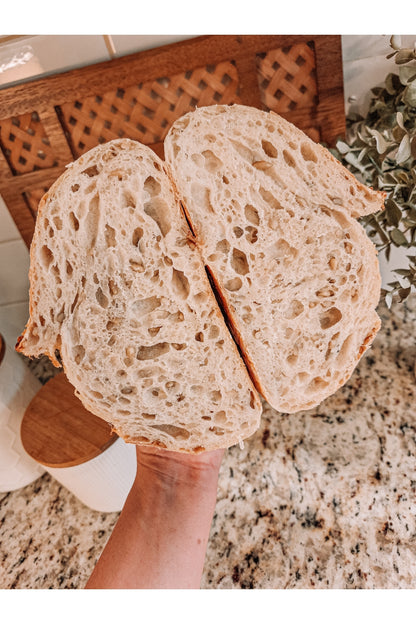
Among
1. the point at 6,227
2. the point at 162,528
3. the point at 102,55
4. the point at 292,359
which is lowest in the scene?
the point at 162,528

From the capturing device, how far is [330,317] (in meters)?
0.72

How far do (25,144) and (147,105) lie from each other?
0.36 meters

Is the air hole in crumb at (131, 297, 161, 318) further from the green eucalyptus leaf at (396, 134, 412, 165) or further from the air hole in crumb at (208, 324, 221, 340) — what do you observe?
the green eucalyptus leaf at (396, 134, 412, 165)

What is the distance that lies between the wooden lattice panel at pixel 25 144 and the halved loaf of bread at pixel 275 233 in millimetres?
644

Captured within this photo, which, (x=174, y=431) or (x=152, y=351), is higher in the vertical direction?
(x=152, y=351)

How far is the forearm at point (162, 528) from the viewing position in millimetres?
805

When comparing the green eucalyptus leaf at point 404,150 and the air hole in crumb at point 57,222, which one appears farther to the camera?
the green eucalyptus leaf at point 404,150

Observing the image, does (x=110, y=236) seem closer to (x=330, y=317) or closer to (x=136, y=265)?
(x=136, y=265)

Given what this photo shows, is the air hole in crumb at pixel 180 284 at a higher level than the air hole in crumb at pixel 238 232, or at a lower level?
lower

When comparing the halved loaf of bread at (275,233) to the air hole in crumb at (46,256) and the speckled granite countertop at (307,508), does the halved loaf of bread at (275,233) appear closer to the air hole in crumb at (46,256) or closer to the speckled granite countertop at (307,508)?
the air hole in crumb at (46,256)

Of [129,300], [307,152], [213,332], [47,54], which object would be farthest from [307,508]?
[47,54]

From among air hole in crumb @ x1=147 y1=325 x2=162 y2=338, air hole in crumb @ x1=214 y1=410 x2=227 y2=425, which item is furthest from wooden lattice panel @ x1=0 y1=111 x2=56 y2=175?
air hole in crumb @ x1=214 y1=410 x2=227 y2=425

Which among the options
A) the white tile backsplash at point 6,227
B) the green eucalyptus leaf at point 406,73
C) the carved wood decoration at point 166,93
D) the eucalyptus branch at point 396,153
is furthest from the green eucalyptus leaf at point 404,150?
the white tile backsplash at point 6,227

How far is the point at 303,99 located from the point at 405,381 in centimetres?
79
